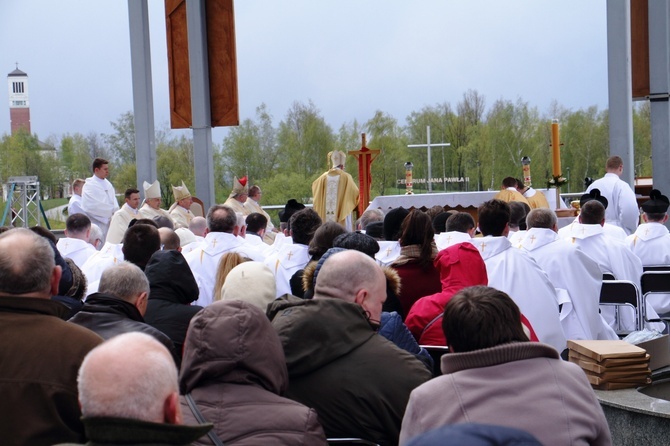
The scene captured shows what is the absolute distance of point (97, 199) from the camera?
13.0 meters

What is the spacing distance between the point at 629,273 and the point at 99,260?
162 inches

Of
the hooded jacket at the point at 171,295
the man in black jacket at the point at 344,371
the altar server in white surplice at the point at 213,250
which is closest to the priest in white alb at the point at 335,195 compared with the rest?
the altar server in white surplice at the point at 213,250

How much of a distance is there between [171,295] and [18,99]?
85054mm

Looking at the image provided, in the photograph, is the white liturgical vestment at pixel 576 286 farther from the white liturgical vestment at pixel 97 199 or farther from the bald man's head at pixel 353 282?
the white liturgical vestment at pixel 97 199

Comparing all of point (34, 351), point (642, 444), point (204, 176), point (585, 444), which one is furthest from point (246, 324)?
point (204, 176)

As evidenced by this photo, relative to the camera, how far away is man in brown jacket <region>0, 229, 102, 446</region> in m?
2.80

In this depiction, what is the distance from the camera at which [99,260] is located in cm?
714

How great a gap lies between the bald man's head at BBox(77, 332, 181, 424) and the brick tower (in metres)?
82.9

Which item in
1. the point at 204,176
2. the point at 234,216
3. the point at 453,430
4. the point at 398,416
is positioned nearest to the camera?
the point at 453,430

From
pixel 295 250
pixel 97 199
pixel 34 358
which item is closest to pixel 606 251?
pixel 295 250

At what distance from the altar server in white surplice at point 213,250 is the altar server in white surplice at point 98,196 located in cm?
633

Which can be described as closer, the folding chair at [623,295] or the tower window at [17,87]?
the folding chair at [623,295]

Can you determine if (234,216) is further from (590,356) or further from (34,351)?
(34,351)

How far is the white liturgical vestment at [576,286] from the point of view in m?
6.61
